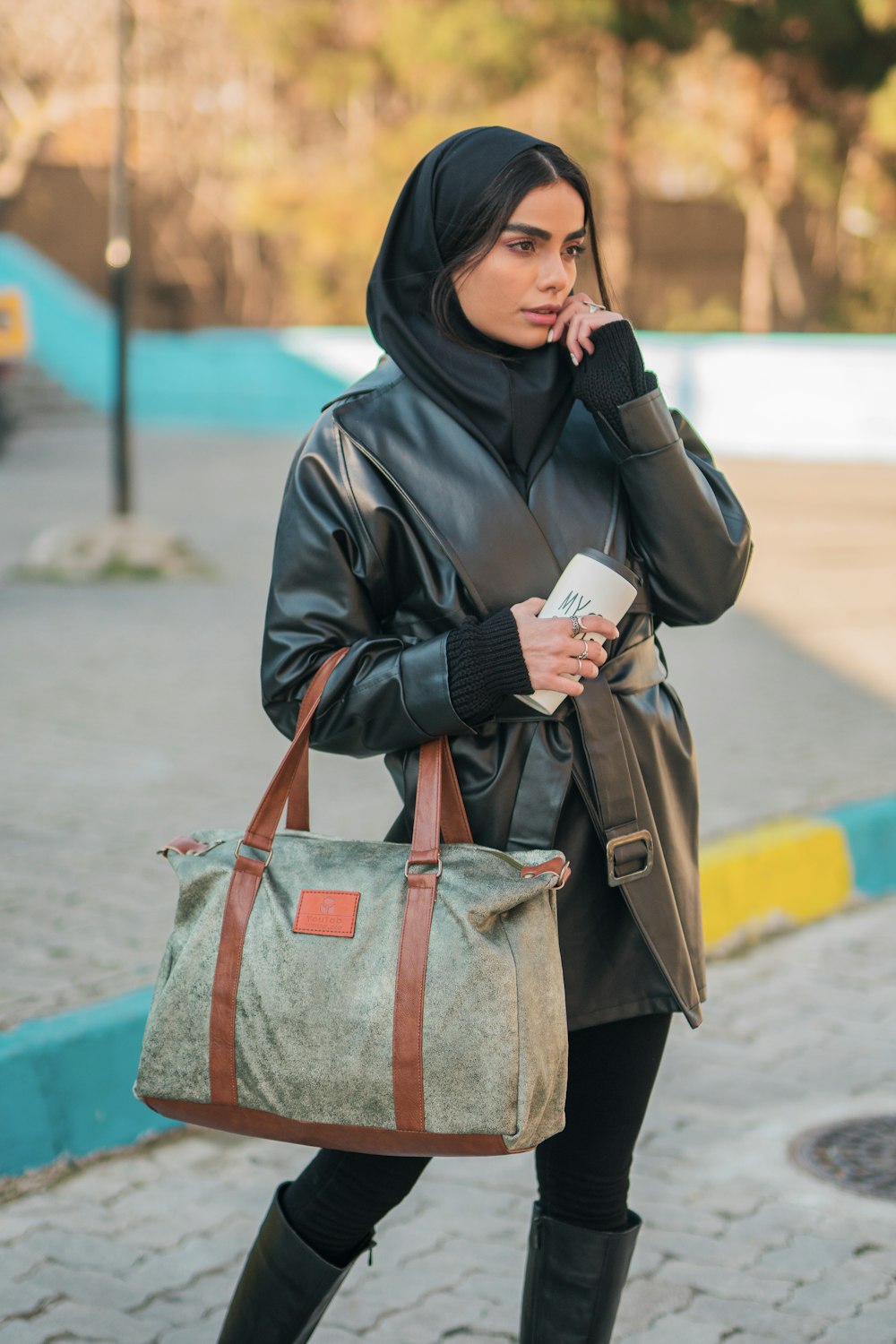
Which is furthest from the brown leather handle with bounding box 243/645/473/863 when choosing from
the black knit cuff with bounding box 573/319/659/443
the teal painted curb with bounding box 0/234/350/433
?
the teal painted curb with bounding box 0/234/350/433

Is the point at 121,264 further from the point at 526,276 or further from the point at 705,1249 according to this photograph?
the point at 526,276

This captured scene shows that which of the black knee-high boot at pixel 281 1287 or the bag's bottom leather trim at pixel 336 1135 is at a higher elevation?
the bag's bottom leather trim at pixel 336 1135

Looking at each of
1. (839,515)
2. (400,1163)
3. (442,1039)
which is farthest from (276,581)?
(839,515)

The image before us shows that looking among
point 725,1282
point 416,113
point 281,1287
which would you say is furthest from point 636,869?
point 416,113

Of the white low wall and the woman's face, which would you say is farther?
the white low wall

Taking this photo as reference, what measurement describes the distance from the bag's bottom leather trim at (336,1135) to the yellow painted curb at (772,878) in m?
2.81

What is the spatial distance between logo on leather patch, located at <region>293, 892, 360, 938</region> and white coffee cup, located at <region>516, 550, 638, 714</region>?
1.06 ft

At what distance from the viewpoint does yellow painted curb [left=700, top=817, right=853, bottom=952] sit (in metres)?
4.84

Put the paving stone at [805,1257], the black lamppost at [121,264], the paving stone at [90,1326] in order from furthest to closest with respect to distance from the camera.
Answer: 1. the black lamppost at [121,264]
2. the paving stone at [805,1257]
3. the paving stone at [90,1326]

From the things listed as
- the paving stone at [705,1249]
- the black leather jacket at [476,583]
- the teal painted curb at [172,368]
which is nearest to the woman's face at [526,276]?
the black leather jacket at [476,583]

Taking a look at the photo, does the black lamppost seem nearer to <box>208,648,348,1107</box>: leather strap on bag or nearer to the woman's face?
the woman's face

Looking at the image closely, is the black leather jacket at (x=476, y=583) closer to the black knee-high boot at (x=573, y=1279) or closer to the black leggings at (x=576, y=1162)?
the black leggings at (x=576, y=1162)

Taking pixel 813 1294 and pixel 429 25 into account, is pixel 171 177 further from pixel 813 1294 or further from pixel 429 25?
pixel 813 1294

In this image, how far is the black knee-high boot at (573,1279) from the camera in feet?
7.45
